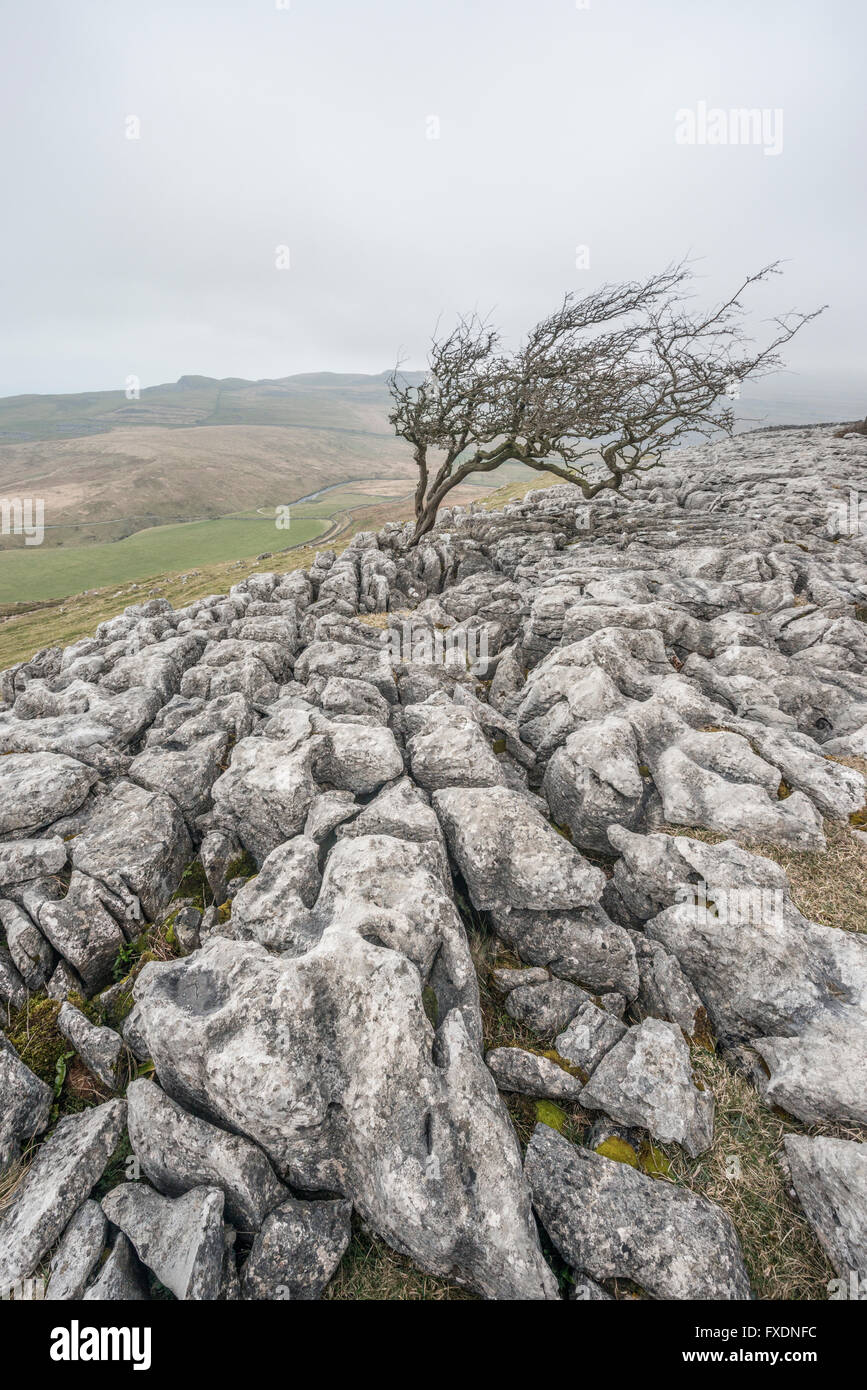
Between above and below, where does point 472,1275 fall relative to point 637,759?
below

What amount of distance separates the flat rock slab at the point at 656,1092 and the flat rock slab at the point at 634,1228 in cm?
50

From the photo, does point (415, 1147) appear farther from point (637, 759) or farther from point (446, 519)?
point (446, 519)

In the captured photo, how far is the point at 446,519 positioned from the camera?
32.8 meters

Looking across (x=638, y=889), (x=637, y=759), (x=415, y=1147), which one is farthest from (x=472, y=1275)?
(x=637, y=759)

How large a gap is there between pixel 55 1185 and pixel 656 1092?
7.20m

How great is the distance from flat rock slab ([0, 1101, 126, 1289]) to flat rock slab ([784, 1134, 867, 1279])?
8260 millimetres

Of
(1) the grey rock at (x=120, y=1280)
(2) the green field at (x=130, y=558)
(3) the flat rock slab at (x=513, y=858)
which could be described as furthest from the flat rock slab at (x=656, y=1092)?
(2) the green field at (x=130, y=558)

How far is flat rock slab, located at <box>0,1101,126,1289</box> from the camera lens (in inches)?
214

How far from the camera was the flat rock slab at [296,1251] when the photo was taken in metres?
5.41

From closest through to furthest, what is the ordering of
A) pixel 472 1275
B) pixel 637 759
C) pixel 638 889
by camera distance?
pixel 472 1275 → pixel 638 889 → pixel 637 759

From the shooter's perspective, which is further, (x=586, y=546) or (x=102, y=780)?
(x=586, y=546)

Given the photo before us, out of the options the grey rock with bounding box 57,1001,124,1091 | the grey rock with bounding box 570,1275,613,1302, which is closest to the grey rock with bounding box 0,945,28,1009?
the grey rock with bounding box 57,1001,124,1091
